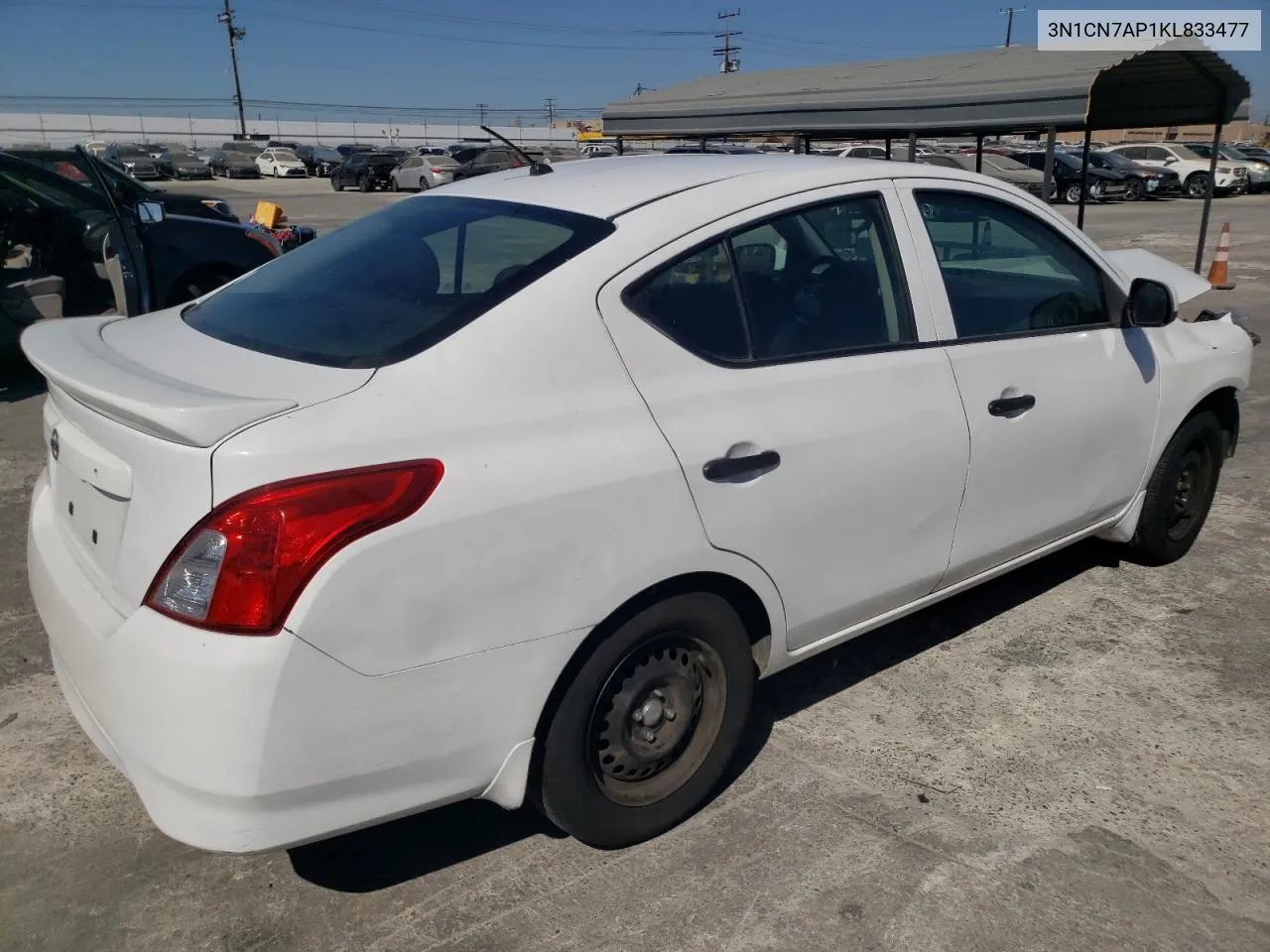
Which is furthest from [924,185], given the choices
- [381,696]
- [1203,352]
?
[381,696]

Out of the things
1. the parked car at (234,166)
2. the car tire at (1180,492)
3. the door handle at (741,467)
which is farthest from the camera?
the parked car at (234,166)

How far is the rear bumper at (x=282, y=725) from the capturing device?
200 centimetres

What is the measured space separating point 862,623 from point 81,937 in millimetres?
2168

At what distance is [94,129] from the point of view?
69688mm

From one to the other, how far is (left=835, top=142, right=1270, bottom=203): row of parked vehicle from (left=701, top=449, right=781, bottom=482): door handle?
22.8m

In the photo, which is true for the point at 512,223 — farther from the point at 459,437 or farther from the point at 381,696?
the point at 381,696

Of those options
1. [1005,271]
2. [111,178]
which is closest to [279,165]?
[111,178]

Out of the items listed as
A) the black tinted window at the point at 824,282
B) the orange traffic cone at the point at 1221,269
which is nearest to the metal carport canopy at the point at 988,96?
the orange traffic cone at the point at 1221,269

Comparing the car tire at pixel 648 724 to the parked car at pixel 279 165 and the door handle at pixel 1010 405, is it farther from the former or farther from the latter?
the parked car at pixel 279 165

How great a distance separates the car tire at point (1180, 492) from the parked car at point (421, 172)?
31.6m

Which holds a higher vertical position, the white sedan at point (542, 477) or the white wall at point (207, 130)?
the white wall at point (207, 130)

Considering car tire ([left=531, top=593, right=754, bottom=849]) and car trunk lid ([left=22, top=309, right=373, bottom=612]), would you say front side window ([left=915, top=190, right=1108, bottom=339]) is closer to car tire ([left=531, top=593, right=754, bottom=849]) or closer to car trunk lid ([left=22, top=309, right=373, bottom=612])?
car tire ([left=531, top=593, right=754, bottom=849])

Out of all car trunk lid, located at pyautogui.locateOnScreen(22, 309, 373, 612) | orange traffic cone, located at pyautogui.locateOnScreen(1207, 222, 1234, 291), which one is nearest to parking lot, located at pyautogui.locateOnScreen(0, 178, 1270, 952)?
car trunk lid, located at pyautogui.locateOnScreen(22, 309, 373, 612)

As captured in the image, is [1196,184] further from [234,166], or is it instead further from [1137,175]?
[234,166]
